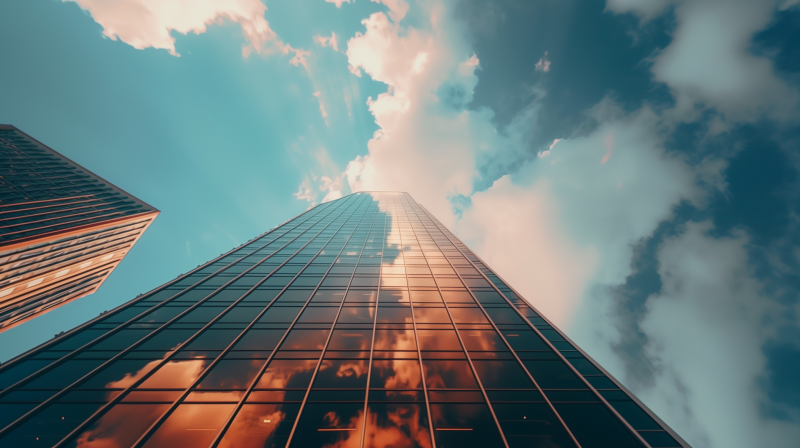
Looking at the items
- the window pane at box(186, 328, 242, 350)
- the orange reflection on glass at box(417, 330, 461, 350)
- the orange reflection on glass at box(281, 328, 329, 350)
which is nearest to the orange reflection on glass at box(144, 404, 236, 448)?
the window pane at box(186, 328, 242, 350)

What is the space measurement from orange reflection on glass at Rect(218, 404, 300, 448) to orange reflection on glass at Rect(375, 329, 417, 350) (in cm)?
408

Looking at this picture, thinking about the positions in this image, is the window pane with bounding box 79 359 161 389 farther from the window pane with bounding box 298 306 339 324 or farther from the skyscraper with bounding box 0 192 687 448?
the window pane with bounding box 298 306 339 324

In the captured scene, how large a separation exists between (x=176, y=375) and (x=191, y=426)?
8.62ft

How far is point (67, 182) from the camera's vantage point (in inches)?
1876

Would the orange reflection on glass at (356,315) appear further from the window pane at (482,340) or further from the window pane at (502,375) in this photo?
the window pane at (502,375)

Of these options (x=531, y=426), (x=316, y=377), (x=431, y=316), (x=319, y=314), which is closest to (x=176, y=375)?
(x=316, y=377)

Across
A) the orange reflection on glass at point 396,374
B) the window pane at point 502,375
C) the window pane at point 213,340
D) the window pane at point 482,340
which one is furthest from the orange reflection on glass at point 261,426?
the window pane at point 482,340

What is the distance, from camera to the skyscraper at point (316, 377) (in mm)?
7928

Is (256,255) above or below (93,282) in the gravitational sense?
below

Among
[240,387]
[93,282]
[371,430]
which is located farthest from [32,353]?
[93,282]

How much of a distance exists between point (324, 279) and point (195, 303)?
23.3 ft

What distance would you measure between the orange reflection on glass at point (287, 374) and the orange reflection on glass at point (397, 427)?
9.58ft

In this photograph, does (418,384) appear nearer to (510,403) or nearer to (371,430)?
(371,430)

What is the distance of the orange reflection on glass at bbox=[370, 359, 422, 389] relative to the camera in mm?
9562
